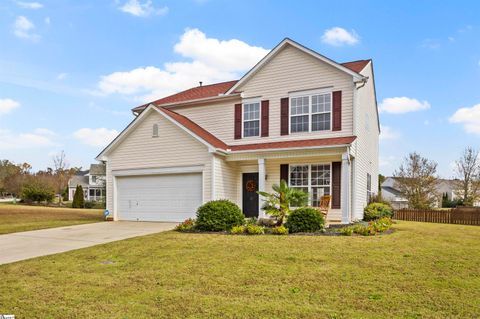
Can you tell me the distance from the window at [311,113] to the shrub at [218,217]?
19.0 ft

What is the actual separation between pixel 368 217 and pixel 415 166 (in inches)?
717

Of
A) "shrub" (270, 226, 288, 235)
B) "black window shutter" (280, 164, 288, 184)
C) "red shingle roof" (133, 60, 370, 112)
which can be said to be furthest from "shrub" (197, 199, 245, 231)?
"red shingle roof" (133, 60, 370, 112)

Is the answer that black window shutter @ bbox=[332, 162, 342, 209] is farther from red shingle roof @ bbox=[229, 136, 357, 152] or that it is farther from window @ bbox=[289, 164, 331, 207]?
red shingle roof @ bbox=[229, 136, 357, 152]

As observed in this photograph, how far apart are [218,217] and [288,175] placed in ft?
17.5

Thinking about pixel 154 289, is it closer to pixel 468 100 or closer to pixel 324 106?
pixel 324 106

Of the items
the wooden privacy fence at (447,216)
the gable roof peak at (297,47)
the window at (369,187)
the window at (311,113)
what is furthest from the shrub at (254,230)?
the wooden privacy fence at (447,216)

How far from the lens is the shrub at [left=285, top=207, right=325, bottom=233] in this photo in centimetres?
1149

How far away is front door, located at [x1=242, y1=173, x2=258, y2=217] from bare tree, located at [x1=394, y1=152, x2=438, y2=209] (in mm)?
18084

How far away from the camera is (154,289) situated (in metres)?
6.05

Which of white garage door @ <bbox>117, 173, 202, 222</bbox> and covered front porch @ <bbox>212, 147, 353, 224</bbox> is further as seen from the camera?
white garage door @ <bbox>117, 173, 202, 222</bbox>

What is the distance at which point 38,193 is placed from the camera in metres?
41.2

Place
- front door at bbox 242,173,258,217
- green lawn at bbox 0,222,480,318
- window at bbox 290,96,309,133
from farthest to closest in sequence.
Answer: front door at bbox 242,173,258,217 < window at bbox 290,96,309,133 < green lawn at bbox 0,222,480,318

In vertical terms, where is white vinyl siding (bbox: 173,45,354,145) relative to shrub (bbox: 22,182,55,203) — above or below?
above

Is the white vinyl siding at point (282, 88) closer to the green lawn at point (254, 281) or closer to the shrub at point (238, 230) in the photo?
the shrub at point (238, 230)
